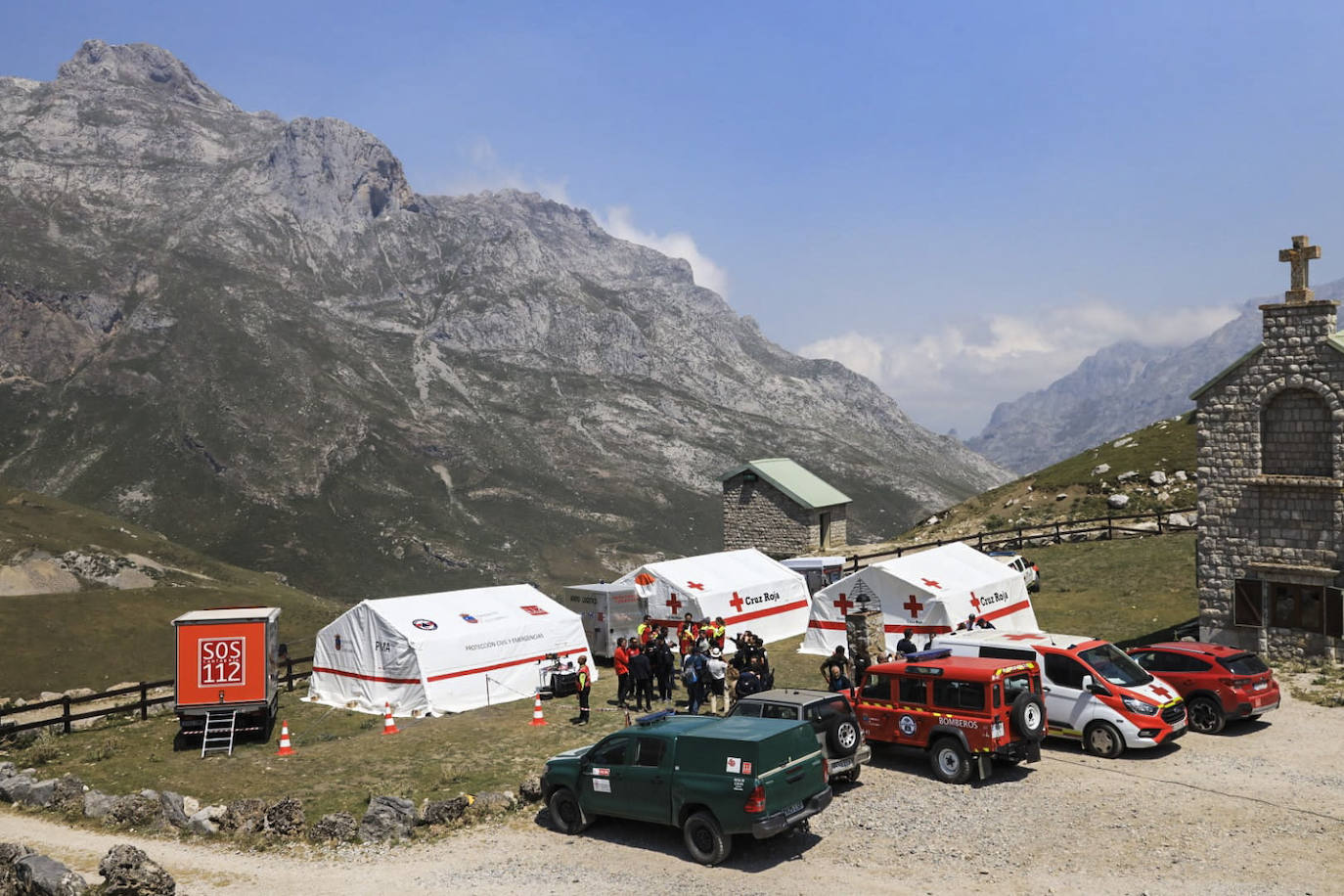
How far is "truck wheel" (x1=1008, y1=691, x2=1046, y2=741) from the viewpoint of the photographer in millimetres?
17625

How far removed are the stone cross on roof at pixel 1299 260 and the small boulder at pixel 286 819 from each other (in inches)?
1041

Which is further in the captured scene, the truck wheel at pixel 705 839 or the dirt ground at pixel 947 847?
the truck wheel at pixel 705 839

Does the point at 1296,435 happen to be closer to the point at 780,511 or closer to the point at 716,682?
the point at 716,682

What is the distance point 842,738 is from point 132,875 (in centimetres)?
1116

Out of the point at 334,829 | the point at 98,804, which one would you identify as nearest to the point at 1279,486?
the point at 334,829

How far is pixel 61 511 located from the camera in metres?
102

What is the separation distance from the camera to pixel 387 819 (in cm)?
1677

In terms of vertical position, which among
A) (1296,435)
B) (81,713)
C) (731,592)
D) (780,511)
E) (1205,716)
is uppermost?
(1296,435)

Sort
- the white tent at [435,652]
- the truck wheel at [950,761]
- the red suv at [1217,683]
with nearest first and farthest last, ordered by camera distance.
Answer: the truck wheel at [950,761] < the red suv at [1217,683] < the white tent at [435,652]

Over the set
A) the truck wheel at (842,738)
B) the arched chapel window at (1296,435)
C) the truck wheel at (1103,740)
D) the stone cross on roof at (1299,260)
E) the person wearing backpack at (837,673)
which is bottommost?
Result: the truck wheel at (1103,740)

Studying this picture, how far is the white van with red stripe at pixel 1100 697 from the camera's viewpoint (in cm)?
1906

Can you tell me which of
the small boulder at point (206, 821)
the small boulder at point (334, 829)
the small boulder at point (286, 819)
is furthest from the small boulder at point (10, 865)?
the small boulder at point (334, 829)

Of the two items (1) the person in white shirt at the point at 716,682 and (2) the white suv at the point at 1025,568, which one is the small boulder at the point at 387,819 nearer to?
(1) the person in white shirt at the point at 716,682

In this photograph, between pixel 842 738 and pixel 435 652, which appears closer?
pixel 842 738
